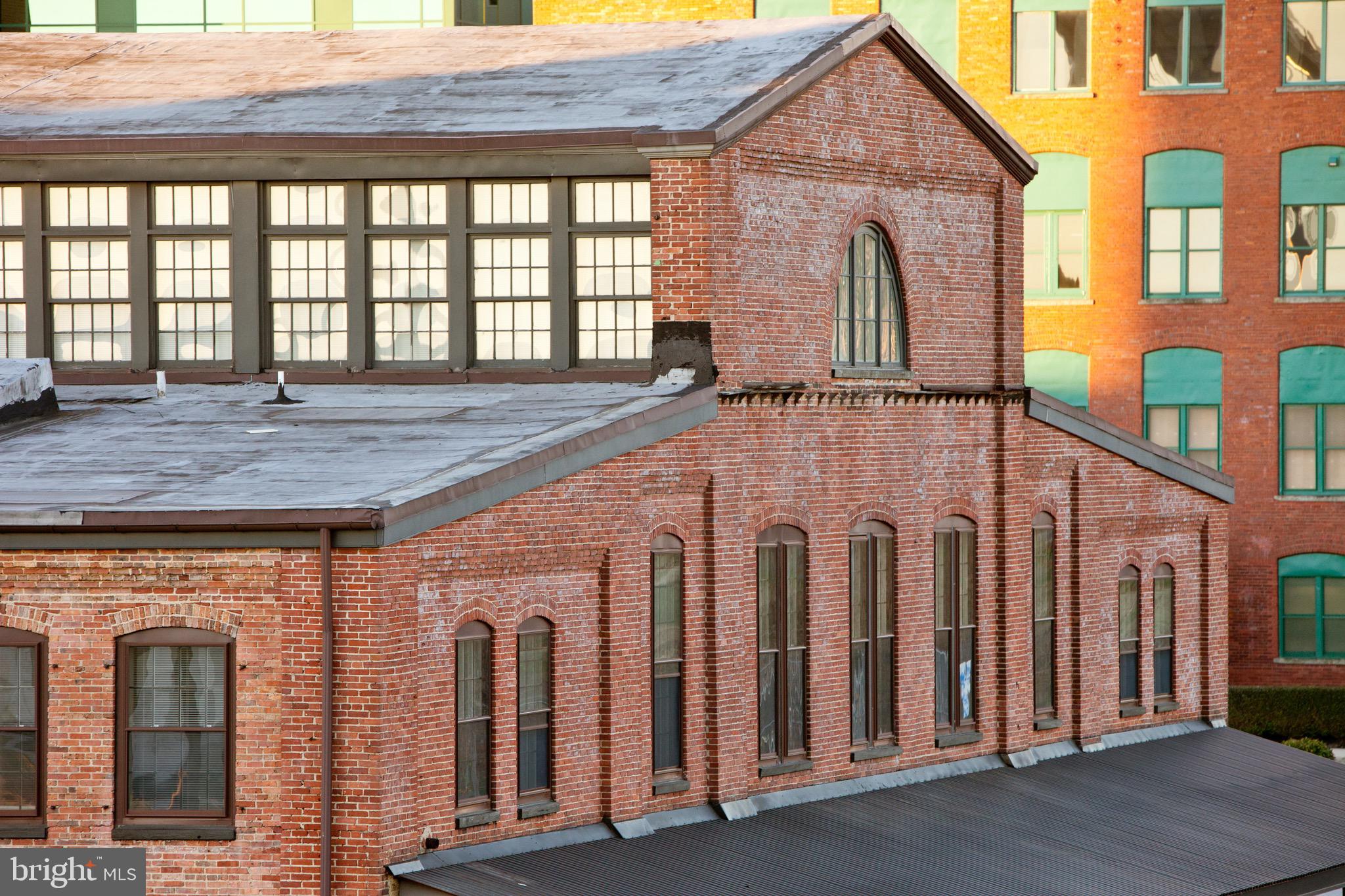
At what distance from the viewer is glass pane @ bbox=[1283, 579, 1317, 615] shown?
47562mm

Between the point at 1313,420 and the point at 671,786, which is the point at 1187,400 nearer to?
the point at 1313,420

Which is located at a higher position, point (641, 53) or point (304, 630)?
point (641, 53)

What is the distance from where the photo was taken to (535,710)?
22547 mm

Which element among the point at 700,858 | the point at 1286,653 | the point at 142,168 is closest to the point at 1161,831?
the point at 700,858

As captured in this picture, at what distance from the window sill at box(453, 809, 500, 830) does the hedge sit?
27.9 metres

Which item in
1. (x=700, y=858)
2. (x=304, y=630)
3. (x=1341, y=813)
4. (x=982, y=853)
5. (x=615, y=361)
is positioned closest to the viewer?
(x=304, y=630)

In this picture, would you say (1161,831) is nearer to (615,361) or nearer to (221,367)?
(615,361)

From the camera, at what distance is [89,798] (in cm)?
2034

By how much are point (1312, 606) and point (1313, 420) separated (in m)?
4.20

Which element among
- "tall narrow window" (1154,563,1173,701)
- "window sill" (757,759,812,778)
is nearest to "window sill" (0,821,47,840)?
"window sill" (757,759,812,778)

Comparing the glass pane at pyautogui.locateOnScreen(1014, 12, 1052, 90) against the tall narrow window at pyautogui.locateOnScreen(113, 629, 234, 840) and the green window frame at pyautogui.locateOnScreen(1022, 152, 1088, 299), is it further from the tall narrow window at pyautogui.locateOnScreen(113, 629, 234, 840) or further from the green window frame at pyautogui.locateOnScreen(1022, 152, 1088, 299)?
the tall narrow window at pyautogui.locateOnScreen(113, 629, 234, 840)

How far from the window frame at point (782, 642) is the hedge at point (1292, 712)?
70.8 ft

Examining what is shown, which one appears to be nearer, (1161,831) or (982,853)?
(982,853)

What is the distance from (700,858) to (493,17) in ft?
105
